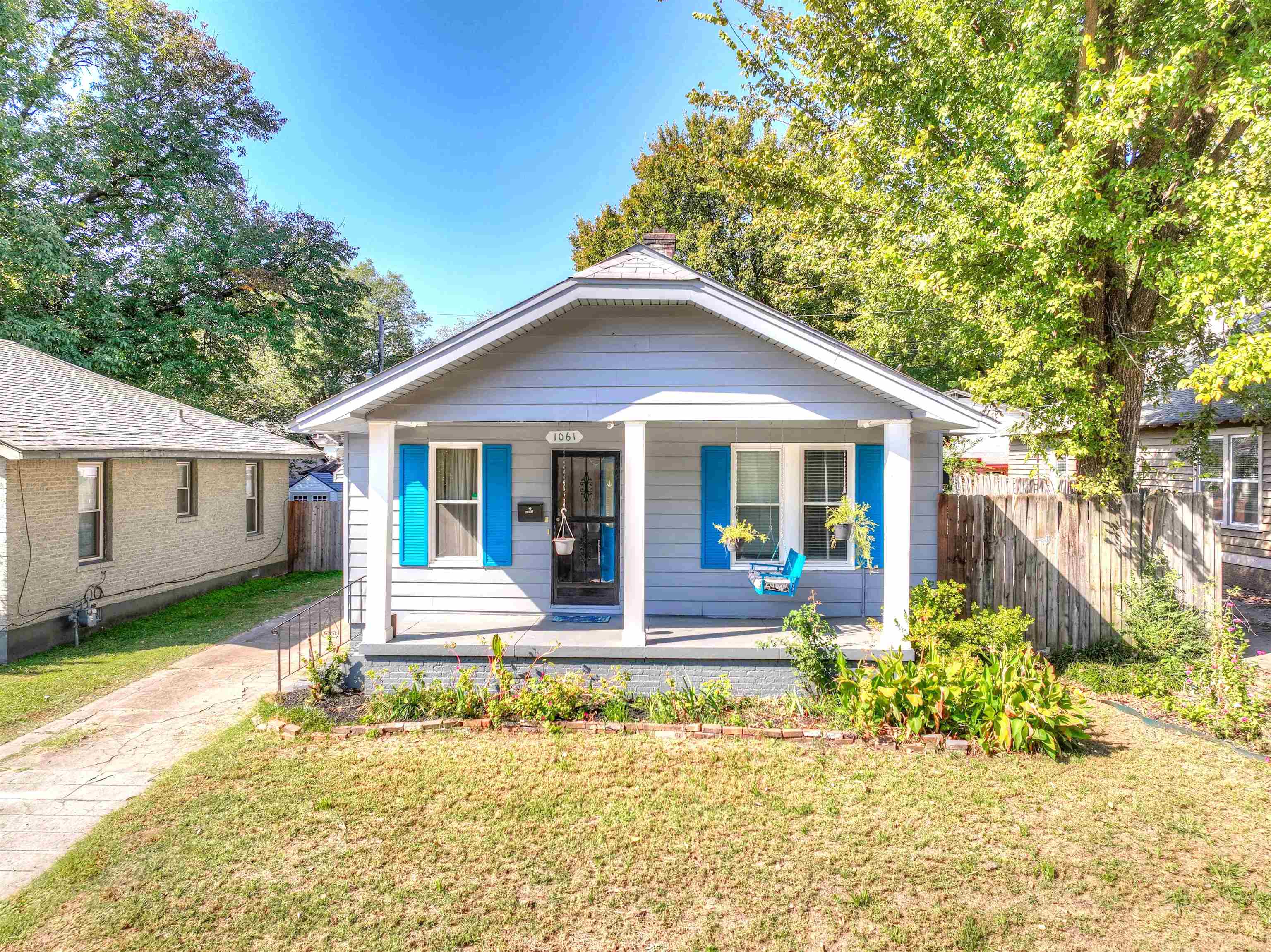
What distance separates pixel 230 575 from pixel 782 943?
13707 millimetres

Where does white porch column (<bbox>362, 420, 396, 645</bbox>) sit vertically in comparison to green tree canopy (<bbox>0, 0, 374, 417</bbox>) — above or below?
below

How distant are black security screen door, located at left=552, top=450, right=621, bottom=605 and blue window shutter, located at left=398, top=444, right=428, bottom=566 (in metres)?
1.61

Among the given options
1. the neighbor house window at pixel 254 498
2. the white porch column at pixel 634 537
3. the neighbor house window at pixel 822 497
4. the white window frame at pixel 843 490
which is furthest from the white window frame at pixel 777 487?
the neighbor house window at pixel 254 498

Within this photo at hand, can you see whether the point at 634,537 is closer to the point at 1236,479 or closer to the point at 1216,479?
the point at 1216,479

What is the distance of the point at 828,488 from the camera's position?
7.45m

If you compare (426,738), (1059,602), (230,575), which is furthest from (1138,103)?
(230,575)

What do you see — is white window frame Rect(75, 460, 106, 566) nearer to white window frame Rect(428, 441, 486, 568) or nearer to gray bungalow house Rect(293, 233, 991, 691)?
gray bungalow house Rect(293, 233, 991, 691)

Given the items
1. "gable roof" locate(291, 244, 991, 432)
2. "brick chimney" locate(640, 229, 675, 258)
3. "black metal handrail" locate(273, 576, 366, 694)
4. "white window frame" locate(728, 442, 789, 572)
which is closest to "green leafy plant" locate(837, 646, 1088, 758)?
"white window frame" locate(728, 442, 789, 572)

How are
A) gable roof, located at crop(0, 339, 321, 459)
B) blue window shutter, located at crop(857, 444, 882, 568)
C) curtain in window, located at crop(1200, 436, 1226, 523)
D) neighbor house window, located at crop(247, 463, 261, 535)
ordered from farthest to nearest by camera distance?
neighbor house window, located at crop(247, 463, 261, 535) < curtain in window, located at crop(1200, 436, 1226, 523) < gable roof, located at crop(0, 339, 321, 459) < blue window shutter, located at crop(857, 444, 882, 568)

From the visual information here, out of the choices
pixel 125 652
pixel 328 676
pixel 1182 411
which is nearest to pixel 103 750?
pixel 328 676

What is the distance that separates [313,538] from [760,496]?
12626 millimetres

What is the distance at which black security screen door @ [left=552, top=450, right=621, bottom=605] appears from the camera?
7715 millimetres

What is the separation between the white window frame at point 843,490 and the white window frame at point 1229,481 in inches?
330

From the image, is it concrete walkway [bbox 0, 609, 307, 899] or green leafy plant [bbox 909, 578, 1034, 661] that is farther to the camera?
green leafy plant [bbox 909, 578, 1034, 661]
